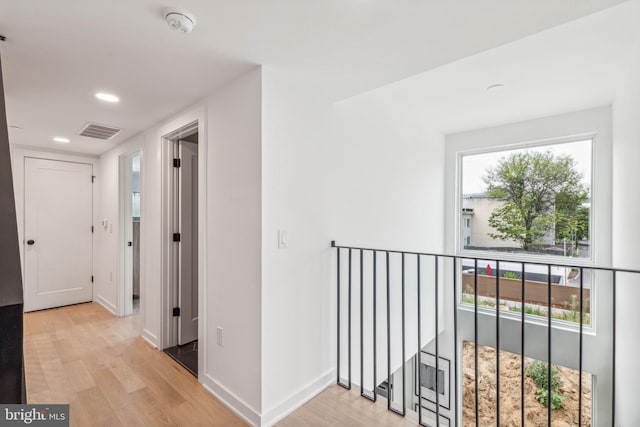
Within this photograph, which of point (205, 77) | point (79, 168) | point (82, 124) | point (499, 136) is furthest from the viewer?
point (79, 168)

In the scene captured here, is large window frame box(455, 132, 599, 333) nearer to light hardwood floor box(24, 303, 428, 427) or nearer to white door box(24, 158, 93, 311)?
light hardwood floor box(24, 303, 428, 427)

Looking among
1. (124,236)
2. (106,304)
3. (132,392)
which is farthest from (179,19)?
(106,304)

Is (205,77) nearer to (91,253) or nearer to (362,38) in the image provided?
(362,38)

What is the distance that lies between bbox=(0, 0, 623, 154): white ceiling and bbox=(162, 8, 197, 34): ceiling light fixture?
0.03 m

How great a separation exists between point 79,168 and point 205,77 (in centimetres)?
360

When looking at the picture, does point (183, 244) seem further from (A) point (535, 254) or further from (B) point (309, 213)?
(A) point (535, 254)

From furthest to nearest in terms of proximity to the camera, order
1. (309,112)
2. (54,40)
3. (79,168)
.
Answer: (79,168)
(309,112)
(54,40)

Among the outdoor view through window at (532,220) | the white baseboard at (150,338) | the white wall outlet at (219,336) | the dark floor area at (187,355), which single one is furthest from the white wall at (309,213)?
the outdoor view through window at (532,220)

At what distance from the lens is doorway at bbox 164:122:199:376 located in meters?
2.95

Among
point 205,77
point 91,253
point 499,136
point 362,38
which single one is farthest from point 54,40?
point 499,136

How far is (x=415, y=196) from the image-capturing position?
3895 mm

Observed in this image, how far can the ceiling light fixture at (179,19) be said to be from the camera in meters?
1.42

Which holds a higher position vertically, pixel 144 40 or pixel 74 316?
A: pixel 144 40

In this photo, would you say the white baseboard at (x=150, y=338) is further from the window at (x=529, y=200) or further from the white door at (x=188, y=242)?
the window at (x=529, y=200)
